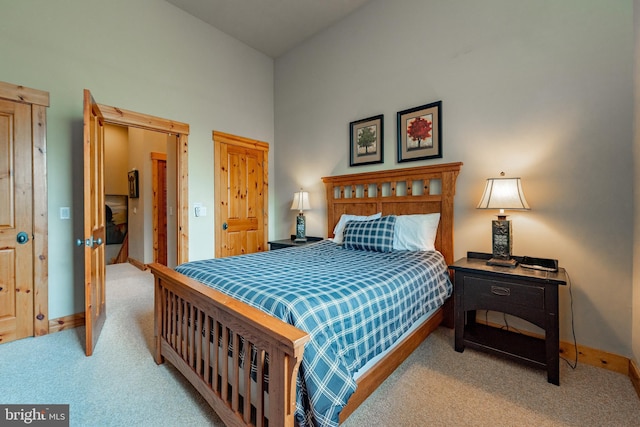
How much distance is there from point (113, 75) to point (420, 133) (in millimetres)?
3254

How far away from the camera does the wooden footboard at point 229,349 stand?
3.31ft

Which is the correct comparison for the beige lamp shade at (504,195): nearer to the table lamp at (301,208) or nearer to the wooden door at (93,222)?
the table lamp at (301,208)

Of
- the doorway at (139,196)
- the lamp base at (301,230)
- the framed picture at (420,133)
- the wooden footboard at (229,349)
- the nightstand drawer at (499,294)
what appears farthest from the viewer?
the doorway at (139,196)

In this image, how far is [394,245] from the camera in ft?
8.64

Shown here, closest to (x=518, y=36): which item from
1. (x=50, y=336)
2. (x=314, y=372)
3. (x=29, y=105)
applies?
(x=314, y=372)

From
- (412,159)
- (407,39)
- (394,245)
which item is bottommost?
(394,245)

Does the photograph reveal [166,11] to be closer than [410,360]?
No

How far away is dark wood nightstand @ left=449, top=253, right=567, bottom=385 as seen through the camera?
1782mm

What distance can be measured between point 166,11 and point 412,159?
334cm

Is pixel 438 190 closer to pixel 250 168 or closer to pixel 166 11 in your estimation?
pixel 250 168

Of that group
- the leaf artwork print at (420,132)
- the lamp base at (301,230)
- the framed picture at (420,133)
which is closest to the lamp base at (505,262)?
the framed picture at (420,133)

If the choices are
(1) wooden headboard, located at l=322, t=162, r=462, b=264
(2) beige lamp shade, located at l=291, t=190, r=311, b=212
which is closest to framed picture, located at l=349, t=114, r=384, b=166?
(1) wooden headboard, located at l=322, t=162, r=462, b=264

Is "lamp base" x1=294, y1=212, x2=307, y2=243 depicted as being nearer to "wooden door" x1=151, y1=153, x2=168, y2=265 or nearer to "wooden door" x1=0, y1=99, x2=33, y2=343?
"wooden door" x1=0, y1=99, x2=33, y2=343

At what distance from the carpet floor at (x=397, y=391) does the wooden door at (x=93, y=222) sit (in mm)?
274
